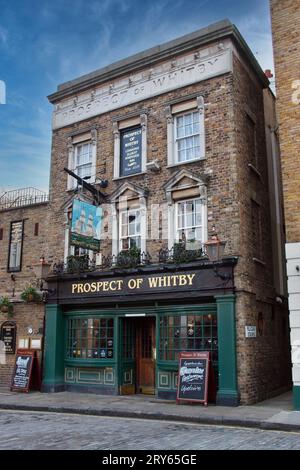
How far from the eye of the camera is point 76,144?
17.2m

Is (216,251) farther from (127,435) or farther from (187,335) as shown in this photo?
(127,435)

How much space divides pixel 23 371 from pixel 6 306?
255 centimetres

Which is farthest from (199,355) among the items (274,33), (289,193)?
(274,33)

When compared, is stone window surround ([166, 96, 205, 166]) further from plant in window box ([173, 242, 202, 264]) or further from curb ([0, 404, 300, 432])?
curb ([0, 404, 300, 432])

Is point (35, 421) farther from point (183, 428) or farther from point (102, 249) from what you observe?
point (102, 249)

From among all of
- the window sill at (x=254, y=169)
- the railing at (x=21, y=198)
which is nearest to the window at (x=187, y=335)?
the window sill at (x=254, y=169)

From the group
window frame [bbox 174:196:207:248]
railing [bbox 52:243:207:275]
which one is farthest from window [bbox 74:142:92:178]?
window frame [bbox 174:196:207:248]

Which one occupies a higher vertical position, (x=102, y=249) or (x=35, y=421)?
(x=102, y=249)

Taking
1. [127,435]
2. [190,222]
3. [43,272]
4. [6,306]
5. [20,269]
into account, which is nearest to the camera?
[127,435]

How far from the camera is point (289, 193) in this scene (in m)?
12.3

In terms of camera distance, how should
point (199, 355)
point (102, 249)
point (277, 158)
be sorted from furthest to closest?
1. point (277, 158)
2. point (102, 249)
3. point (199, 355)

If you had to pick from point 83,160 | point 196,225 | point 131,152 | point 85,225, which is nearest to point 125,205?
point 85,225

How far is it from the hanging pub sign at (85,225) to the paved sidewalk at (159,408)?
171 inches

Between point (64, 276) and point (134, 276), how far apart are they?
2.72 metres
